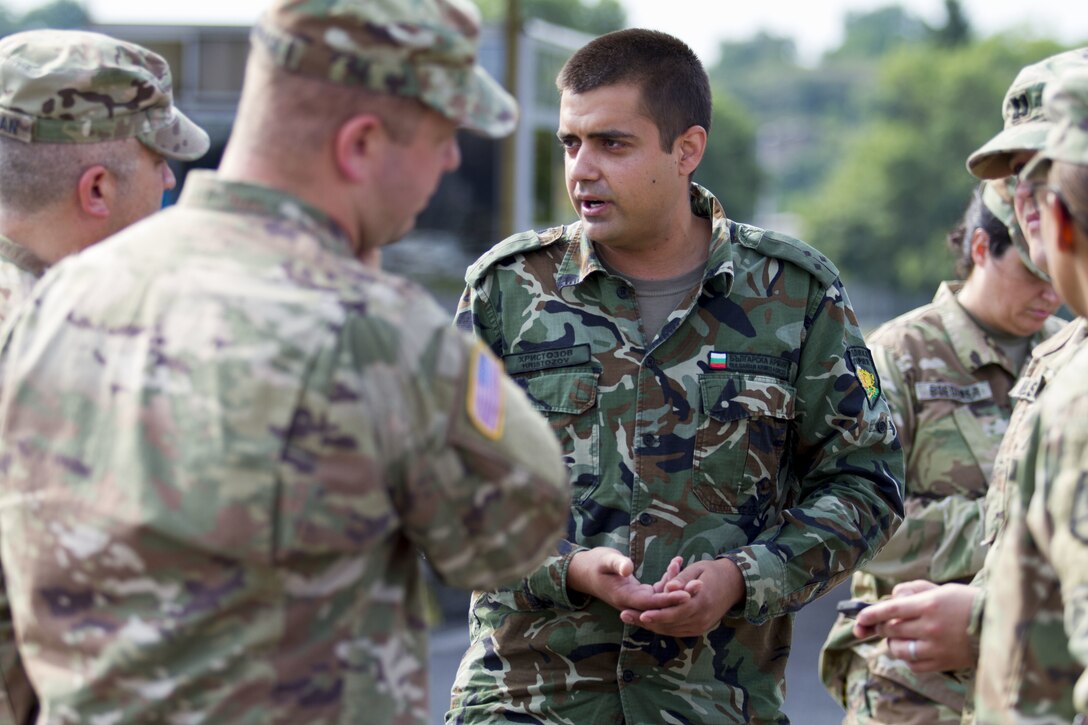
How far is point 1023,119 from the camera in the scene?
3.64 metres

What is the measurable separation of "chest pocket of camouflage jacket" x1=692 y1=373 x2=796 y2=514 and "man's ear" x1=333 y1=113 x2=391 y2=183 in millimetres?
1484

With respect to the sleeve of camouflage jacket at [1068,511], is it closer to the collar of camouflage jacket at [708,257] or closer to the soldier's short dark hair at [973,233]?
the collar of camouflage jacket at [708,257]

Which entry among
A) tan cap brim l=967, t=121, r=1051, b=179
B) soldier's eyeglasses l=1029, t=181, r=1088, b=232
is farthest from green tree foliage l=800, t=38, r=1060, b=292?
soldier's eyeglasses l=1029, t=181, r=1088, b=232

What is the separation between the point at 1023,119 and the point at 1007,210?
74cm

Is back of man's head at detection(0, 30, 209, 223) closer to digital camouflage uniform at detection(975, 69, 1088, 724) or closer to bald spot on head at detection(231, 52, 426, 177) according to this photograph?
bald spot on head at detection(231, 52, 426, 177)

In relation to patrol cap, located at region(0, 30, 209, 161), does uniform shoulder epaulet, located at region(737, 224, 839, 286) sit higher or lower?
lower

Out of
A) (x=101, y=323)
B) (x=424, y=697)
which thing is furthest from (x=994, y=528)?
(x=101, y=323)

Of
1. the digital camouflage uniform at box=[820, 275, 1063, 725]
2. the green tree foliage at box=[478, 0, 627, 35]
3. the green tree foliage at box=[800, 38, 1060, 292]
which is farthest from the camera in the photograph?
the green tree foliage at box=[478, 0, 627, 35]

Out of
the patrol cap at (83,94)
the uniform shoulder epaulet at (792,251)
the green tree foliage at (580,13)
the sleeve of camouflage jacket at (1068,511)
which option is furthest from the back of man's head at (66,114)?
the green tree foliage at (580,13)

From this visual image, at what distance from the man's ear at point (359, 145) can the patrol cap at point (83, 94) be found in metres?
1.17

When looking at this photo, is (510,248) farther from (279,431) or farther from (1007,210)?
(279,431)

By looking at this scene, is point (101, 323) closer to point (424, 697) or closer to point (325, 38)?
point (325, 38)

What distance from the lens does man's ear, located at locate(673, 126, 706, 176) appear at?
379cm

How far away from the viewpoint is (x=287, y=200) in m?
2.19
